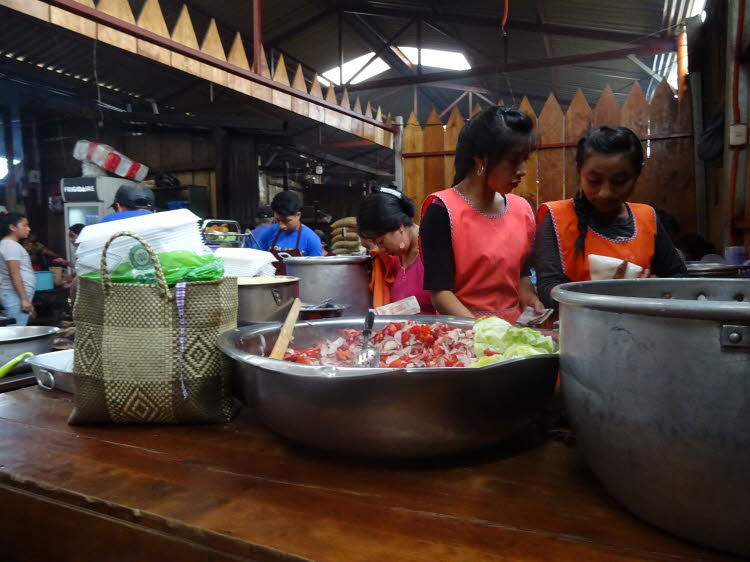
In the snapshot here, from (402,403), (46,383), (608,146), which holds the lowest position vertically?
(46,383)

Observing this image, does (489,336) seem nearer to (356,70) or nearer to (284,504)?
(284,504)

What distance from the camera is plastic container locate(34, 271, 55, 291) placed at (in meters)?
8.93

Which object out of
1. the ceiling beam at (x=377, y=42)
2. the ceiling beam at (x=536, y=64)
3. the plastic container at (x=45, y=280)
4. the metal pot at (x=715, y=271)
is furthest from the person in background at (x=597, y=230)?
the plastic container at (x=45, y=280)

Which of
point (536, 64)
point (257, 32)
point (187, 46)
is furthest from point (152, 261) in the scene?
point (536, 64)

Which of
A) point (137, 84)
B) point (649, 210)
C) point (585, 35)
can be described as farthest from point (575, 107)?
point (137, 84)

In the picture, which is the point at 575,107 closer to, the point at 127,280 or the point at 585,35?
the point at 585,35

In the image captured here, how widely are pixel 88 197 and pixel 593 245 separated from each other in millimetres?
10256

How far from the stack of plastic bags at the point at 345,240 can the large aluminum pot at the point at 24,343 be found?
3496 mm

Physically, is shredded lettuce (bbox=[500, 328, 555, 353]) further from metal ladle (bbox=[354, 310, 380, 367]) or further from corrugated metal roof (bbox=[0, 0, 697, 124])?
corrugated metal roof (bbox=[0, 0, 697, 124])

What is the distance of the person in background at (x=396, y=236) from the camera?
2755 mm

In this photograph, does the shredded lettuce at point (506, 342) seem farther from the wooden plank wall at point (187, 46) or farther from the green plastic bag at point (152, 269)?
the wooden plank wall at point (187, 46)

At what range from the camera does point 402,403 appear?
88cm

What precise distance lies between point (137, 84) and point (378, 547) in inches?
375

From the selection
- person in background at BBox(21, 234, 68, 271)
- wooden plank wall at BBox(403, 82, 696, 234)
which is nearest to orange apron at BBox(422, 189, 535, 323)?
wooden plank wall at BBox(403, 82, 696, 234)
